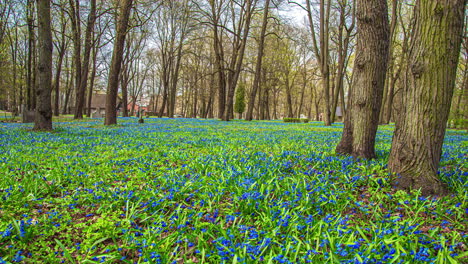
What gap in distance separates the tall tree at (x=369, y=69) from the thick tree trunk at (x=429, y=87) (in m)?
1.27

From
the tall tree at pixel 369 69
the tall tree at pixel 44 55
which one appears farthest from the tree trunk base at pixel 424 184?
the tall tree at pixel 44 55

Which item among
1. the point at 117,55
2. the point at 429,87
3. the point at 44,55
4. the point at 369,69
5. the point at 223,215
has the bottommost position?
the point at 223,215

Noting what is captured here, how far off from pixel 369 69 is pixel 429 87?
1591 mm

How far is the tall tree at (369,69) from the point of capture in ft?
14.2

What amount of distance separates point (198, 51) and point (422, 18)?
3411 centimetres

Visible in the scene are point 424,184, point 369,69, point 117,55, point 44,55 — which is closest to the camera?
point 424,184

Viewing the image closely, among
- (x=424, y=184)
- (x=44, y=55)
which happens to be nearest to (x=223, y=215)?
(x=424, y=184)

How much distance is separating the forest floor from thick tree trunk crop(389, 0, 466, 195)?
323 millimetres

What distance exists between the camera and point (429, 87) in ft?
9.55

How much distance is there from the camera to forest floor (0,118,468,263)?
5.79 ft

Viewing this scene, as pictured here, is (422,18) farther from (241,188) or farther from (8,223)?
(8,223)

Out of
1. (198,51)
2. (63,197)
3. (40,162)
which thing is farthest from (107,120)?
(198,51)

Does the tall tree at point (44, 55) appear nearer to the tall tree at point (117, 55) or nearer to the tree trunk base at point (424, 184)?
the tall tree at point (117, 55)

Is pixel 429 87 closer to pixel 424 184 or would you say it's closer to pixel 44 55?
pixel 424 184
